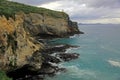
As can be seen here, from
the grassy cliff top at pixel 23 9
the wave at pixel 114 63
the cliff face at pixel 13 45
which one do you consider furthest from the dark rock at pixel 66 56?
the cliff face at pixel 13 45

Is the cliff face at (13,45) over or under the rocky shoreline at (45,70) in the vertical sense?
over

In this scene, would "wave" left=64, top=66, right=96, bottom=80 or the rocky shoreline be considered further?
"wave" left=64, top=66, right=96, bottom=80

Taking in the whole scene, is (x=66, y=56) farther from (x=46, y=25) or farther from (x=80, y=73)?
(x=46, y=25)

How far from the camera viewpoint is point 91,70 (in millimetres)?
61875

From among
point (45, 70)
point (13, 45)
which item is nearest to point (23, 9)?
point (45, 70)

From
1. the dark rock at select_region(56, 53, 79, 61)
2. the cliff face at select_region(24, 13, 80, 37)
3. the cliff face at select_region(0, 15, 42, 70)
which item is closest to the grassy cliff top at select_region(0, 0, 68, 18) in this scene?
the cliff face at select_region(24, 13, 80, 37)

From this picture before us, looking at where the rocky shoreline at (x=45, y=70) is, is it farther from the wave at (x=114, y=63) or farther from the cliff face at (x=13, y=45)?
the wave at (x=114, y=63)

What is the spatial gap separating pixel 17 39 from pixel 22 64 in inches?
189

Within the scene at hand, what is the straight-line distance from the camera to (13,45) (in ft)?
153

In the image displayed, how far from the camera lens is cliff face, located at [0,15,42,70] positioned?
43.7 m

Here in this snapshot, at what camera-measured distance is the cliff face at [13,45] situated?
143 ft

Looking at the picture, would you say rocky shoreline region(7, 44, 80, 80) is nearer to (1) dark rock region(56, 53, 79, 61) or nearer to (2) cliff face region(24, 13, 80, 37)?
(1) dark rock region(56, 53, 79, 61)

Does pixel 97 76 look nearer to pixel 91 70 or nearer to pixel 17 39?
pixel 91 70

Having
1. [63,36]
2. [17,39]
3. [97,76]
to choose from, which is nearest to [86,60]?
[97,76]
